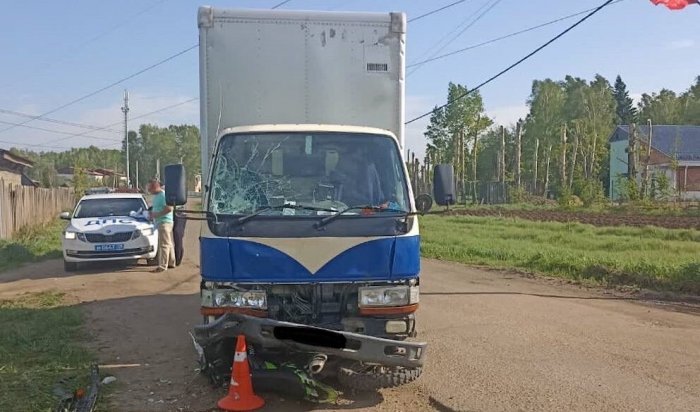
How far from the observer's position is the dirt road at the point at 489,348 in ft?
19.0

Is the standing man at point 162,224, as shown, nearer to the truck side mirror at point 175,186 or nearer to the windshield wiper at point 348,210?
the truck side mirror at point 175,186

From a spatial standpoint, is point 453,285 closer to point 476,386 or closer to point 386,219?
point 476,386

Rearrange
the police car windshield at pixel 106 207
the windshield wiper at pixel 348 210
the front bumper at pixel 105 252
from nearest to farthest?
the windshield wiper at pixel 348 210 → the front bumper at pixel 105 252 → the police car windshield at pixel 106 207

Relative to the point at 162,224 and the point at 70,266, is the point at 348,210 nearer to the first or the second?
the point at 162,224

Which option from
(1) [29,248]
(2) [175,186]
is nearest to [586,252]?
(2) [175,186]

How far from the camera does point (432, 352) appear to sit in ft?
24.3

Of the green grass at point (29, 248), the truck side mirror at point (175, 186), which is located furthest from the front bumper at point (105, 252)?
the truck side mirror at point (175, 186)

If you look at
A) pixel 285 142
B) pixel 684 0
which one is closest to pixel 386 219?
pixel 285 142

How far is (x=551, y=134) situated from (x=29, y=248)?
188 ft

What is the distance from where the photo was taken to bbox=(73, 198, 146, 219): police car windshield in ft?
49.4

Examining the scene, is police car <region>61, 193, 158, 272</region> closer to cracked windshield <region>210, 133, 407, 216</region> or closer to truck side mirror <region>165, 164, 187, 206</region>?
truck side mirror <region>165, 164, 187, 206</region>

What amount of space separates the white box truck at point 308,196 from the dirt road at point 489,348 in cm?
59

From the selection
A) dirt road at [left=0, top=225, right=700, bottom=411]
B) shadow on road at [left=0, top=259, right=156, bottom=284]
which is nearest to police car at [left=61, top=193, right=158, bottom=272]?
shadow on road at [left=0, top=259, right=156, bottom=284]

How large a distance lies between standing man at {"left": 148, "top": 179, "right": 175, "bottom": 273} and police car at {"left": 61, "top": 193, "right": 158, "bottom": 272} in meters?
0.48
